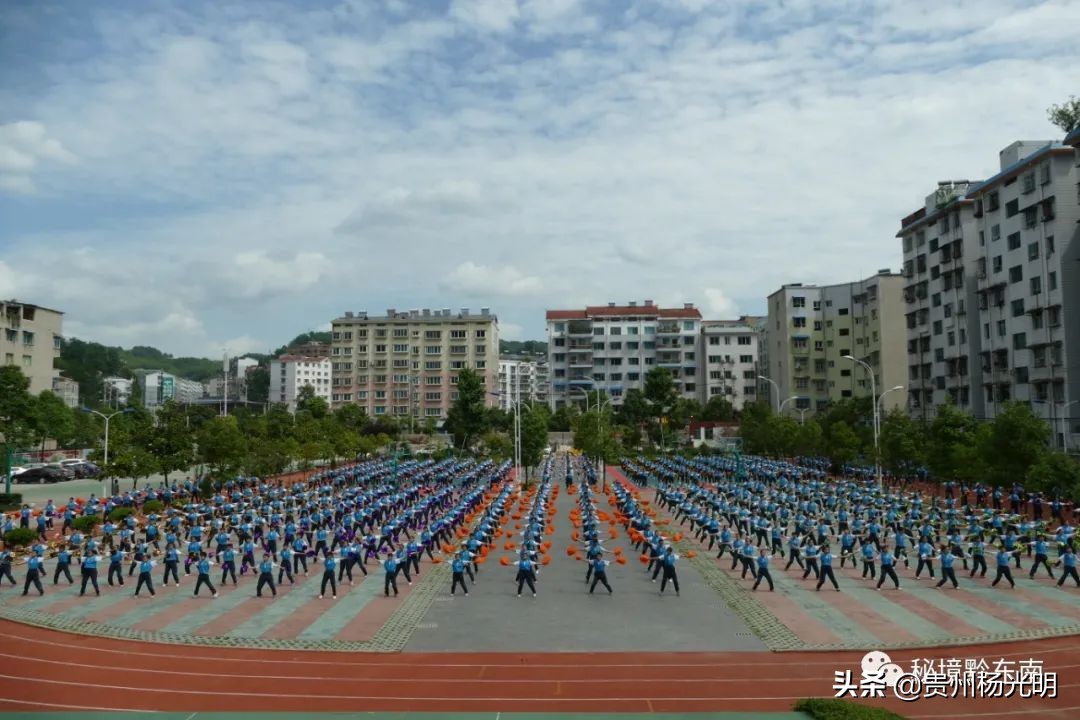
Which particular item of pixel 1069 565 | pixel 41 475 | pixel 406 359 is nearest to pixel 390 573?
pixel 1069 565

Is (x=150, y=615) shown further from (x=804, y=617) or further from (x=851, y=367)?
(x=851, y=367)

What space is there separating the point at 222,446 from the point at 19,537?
1586 cm

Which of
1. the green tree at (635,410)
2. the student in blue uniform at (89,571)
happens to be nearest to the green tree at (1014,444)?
the student in blue uniform at (89,571)

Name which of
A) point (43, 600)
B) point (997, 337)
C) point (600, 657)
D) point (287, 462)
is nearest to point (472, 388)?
point (287, 462)

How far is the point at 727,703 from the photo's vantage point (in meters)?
10.8

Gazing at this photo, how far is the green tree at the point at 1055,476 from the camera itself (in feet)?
87.8

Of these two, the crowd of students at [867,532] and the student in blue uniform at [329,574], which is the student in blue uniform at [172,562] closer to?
the student in blue uniform at [329,574]

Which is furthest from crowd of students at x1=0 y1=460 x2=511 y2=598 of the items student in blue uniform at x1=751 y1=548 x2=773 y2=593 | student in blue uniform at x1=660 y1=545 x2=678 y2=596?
student in blue uniform at x1=751 y1=548 x2=773 y2=593

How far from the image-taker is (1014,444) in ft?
99.8

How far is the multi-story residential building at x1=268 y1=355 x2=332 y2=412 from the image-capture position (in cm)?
15175

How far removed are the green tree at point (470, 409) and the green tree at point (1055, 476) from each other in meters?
42.2

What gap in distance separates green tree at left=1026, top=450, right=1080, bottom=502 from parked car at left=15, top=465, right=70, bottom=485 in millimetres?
51670

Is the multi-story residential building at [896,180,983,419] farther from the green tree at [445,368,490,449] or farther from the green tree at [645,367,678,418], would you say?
the green tree at [445,368,490,449]

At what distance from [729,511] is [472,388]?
39898mm
